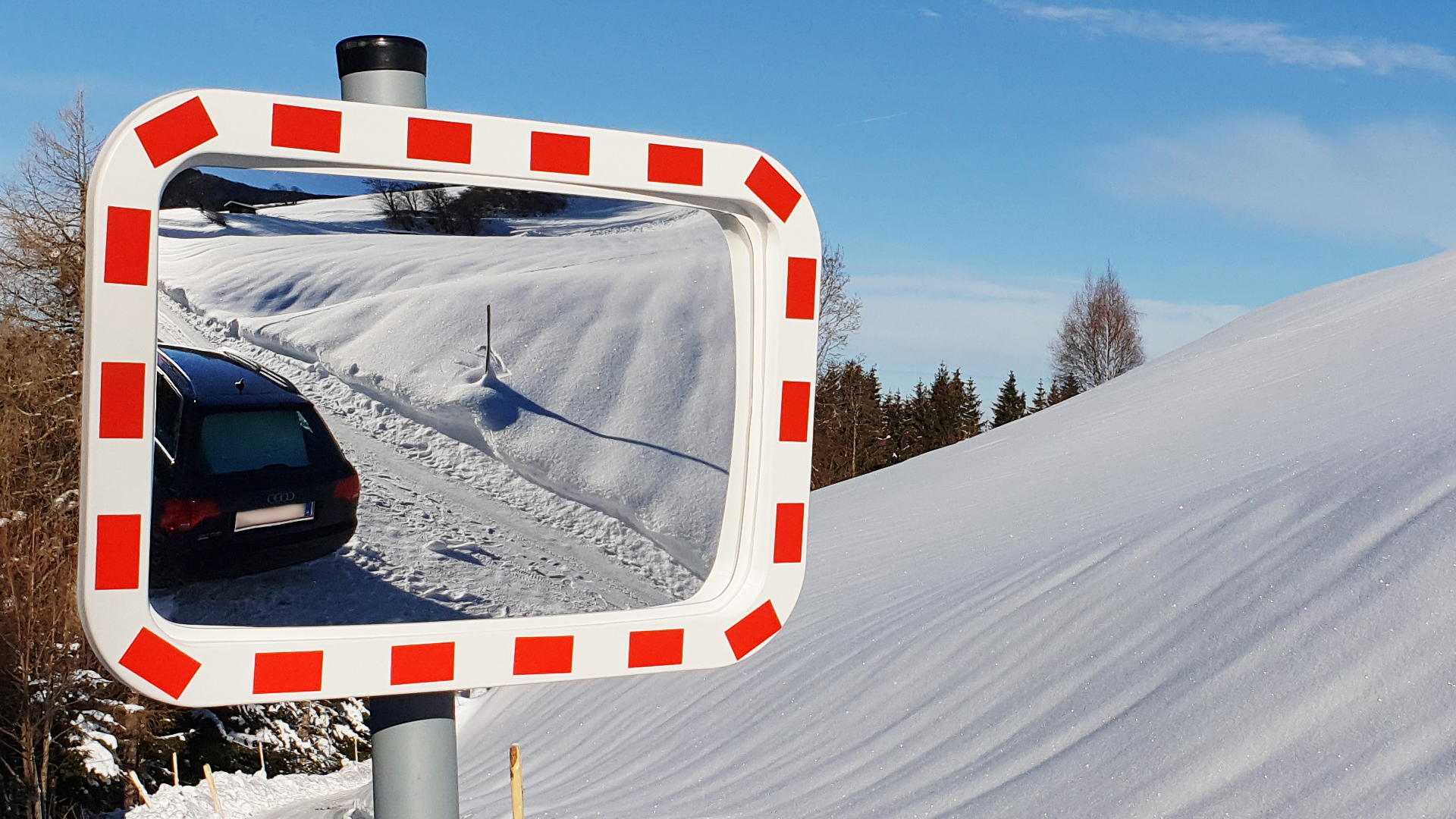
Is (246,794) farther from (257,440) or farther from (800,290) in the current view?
(800,290)

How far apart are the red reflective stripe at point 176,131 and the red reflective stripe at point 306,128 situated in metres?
0.06

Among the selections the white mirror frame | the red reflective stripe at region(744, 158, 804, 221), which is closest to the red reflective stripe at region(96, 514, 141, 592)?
the white mirror frame


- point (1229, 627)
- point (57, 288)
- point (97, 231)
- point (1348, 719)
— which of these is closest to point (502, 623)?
point (97, 231)

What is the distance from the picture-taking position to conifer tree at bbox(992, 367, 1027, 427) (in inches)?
2505

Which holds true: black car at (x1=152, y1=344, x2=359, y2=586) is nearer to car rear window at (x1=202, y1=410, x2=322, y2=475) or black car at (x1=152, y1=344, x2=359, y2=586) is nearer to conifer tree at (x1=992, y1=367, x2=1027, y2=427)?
car rear window at (x1=202, y1=410, x2=322, y2=475)

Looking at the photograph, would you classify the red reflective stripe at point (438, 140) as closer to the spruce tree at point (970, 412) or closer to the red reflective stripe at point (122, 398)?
the red reflective stripe at point (122, 398)

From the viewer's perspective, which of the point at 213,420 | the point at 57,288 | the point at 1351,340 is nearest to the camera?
the point at 213,420

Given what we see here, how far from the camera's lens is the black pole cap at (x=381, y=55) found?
1.21m

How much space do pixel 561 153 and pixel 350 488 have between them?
1.34ft

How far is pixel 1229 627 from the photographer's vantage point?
3840 mm

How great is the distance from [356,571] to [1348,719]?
2936 mm

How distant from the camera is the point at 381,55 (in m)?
1.21

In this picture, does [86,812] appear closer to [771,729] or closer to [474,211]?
[771,729]

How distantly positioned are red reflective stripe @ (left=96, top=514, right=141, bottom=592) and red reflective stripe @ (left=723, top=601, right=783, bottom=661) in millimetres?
631
